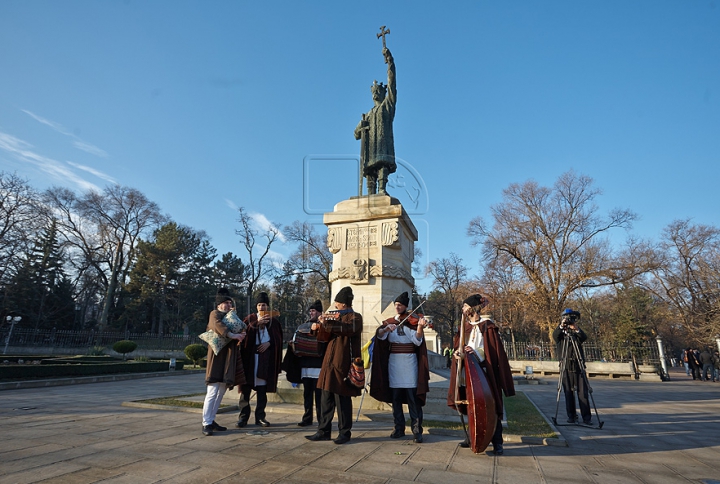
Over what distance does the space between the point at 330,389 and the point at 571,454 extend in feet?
9.05

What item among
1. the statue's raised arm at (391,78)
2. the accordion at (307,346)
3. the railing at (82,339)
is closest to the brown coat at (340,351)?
the accordion at (307,346)

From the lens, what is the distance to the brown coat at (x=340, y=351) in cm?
471

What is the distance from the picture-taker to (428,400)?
6.49 m

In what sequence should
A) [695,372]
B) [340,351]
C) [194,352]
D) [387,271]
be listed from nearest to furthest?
[340,351]
[387,271]
[695,372]
[194,352]

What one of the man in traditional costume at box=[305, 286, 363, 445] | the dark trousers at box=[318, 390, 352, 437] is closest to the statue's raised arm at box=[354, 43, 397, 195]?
the man in traditional costume at box=[305, 286, 363, 445]

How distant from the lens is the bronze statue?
9852mm

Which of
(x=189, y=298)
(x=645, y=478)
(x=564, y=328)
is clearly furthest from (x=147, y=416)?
(x=189, y=298)

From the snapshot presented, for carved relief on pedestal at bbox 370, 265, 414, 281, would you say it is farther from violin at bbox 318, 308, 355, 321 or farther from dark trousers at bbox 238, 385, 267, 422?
dark trousers at bbox 238, 385, 267, 422

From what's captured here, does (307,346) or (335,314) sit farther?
(307,346)

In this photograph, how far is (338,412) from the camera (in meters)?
4.74

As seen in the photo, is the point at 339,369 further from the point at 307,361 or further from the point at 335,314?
the point at 307,361

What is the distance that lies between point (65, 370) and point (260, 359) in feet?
41.9

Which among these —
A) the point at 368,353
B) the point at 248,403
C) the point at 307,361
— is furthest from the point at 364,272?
the point at 248,403

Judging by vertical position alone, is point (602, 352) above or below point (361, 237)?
below
